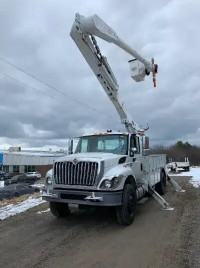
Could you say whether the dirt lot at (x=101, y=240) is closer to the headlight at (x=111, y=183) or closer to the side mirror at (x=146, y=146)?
the headlight at (x=111, y=183)

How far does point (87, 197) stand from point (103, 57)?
6180mm

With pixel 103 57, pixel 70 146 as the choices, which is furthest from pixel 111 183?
pixel 103 57

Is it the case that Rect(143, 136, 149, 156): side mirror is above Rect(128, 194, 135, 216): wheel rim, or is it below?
above

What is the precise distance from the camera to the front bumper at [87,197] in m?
6.96

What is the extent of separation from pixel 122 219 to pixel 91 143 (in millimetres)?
2723

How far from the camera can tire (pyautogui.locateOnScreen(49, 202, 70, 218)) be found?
27.5 feet

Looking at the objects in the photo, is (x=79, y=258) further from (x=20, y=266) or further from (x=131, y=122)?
(x=131, y=122)

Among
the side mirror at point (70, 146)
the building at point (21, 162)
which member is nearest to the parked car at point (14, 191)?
the side mirror at point (70, 146)

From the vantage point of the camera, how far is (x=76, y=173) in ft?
24.3

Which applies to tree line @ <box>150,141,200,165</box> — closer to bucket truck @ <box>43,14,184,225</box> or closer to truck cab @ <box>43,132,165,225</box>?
bucket truck @ <box>43,14,184,225</box>

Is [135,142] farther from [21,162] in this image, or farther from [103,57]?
[21,162]

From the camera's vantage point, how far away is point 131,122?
13.0 metres

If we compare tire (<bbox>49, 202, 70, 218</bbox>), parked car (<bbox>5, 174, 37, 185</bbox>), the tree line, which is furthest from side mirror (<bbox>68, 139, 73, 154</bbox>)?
the tree line

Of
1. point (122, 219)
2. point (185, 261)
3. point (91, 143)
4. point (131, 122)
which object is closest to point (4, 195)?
point (131, 122)
